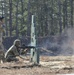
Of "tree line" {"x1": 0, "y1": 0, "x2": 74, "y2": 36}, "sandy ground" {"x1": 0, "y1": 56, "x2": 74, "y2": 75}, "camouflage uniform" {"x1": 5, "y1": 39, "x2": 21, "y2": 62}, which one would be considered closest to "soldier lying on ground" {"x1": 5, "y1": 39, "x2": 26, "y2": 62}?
"camouflage uniform" {"x1": 5, "y1": 39, "x2": 21, "y2": 62}

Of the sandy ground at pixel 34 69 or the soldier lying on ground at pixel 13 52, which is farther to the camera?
the soldier lying on ground at pixel 13 52

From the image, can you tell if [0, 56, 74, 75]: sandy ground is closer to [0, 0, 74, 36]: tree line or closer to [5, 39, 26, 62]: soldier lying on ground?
[5, 39, 26, 62]: soldier lying on ground

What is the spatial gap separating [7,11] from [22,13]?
2.52m

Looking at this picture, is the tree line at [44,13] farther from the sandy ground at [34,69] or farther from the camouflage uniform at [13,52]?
the sandy ground at [34,69]

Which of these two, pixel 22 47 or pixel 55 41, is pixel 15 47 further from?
pixel 55 41

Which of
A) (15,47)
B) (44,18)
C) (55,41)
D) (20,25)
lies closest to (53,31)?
(44,18)

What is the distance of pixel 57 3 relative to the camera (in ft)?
186

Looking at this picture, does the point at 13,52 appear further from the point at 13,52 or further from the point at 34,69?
the point at 34,69

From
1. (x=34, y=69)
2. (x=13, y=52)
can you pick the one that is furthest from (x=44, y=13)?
(x=34, y=69)

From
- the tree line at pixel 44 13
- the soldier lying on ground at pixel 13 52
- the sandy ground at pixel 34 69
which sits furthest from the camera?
the tree line at pixel 44 13

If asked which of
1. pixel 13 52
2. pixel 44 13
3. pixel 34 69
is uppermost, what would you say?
pixel 44 13

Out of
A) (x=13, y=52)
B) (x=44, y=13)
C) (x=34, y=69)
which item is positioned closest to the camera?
(x=34, y=69)

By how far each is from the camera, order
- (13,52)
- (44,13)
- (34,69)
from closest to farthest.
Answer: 1. (34,69)
2. (13,52)
3. (44,13)

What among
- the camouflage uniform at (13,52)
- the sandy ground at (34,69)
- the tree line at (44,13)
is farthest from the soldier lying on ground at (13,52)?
the tree line at (44,13)
